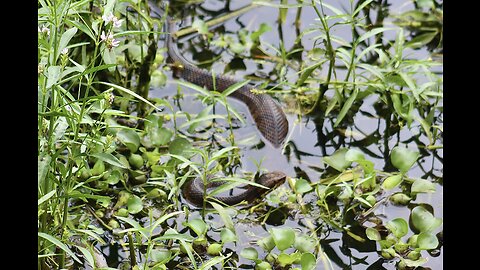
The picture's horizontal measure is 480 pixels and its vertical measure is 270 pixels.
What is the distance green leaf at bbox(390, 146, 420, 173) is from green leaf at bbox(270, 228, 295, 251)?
0.86m

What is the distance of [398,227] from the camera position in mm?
3736

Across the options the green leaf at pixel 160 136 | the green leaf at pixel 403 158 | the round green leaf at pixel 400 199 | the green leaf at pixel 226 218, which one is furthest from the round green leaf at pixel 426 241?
the green leaf at pixel 160 136

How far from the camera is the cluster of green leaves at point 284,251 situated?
3475 mm

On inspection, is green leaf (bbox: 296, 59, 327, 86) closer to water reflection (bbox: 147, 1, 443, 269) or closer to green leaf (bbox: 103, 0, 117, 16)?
water reflection (bbox: 147, 1, 443, 269)

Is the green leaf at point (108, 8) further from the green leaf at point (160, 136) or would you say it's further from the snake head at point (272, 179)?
the snake head at point (272, 179)

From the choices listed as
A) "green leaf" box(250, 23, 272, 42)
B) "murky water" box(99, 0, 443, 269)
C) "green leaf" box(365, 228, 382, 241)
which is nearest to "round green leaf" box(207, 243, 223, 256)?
"murky water" box(99, 0, 443, 269)

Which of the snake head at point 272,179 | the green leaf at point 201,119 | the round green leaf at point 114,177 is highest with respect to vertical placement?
the green leaf at point 201,119

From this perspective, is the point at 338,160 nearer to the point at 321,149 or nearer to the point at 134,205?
the point at 321,149

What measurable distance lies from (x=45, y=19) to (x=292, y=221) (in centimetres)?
163

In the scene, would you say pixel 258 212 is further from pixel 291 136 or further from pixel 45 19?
pixel 45 19

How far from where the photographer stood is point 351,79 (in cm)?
→ 498

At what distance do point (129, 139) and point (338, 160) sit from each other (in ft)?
3.57

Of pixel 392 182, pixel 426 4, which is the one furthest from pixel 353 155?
pixel 426 4
